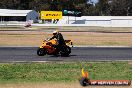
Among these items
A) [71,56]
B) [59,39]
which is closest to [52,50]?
[59,39]

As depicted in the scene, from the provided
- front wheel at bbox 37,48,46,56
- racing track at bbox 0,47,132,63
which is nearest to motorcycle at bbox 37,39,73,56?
front wheel at bbox 37,48,46,56

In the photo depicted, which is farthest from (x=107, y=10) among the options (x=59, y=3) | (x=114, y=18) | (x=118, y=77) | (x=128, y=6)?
(x=118, y=77)

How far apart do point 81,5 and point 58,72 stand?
118038mm

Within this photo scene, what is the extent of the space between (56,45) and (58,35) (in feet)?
2.24

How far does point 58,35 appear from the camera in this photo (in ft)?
76.0

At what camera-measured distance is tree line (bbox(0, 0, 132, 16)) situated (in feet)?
411

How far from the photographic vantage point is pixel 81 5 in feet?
436

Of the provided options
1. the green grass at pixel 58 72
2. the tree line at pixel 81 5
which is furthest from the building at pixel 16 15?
the green grass at pixel 58 72

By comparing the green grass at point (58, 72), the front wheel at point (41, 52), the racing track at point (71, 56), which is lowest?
the racing track at point (71, 56)

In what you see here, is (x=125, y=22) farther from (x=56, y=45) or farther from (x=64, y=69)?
(x=64, y=69)

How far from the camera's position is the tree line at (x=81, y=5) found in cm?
12526

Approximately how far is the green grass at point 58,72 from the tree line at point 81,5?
104969mm

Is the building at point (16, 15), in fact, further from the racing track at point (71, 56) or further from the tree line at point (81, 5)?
the racing track at point (71, 56)

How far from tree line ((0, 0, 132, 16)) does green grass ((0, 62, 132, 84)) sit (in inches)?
4133
